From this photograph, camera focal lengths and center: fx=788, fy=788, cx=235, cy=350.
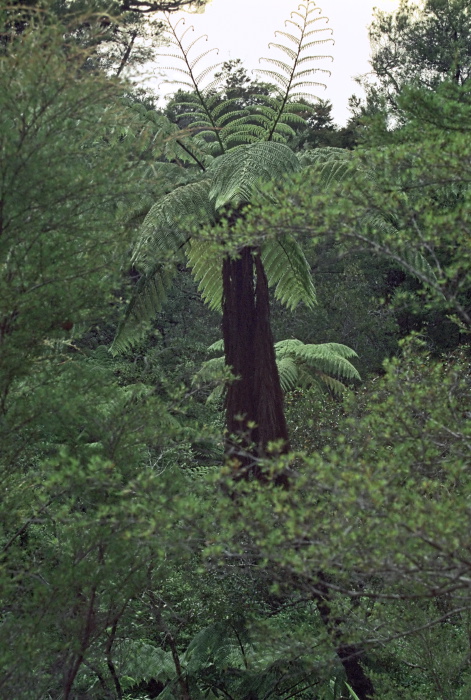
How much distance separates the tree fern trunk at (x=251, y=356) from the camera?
6.75 meters

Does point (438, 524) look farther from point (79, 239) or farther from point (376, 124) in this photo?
point (79, 239)

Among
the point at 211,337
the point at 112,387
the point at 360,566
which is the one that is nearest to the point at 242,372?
the point at 112,387

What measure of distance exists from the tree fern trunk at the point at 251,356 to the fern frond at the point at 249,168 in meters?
0.63

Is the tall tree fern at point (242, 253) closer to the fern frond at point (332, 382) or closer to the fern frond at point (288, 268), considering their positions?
the fern frond at point (288, 268)

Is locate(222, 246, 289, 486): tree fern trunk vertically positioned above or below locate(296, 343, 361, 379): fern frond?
above

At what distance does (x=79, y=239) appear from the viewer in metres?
4.36

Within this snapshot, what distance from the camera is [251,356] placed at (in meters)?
6.98

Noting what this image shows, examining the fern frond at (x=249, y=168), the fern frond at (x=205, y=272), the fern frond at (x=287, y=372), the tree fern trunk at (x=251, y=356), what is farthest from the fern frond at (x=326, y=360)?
the fern frond at (x=249, y=168)

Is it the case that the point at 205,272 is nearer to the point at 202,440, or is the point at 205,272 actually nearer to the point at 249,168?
the point at 249,168

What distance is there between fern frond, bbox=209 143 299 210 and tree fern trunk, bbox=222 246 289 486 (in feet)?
2.08

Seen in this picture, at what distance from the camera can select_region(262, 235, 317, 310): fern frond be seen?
25.1 ft

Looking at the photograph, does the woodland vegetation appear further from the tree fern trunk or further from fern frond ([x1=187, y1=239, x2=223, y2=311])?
fern frond ([x1=187, y1=239, x2=223, y2=311])

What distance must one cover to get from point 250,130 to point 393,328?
10.1 m

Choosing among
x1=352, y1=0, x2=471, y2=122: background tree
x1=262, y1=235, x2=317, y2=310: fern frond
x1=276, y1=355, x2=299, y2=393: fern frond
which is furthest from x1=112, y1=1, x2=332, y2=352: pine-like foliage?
x1=352, y1=0, x2=471, y2=122: background tree
